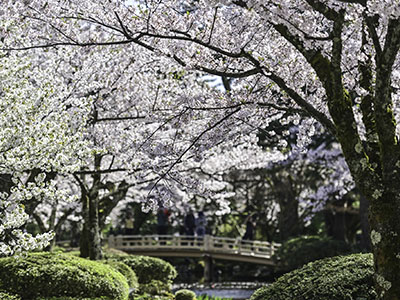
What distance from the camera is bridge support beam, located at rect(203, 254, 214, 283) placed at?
21.4 metres

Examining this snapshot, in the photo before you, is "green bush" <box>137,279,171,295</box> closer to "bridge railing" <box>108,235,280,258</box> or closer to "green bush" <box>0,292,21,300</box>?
"green bush" <box>0,292,21,300</box>

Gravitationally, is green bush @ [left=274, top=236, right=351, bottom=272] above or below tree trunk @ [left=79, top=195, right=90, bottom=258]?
below

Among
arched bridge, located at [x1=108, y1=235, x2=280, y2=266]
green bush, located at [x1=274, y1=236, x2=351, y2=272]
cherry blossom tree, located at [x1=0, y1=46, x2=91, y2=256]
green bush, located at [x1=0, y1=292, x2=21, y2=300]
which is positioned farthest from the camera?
arched bridge, located at [x1=108, y1=235, x2=280, y2=266]

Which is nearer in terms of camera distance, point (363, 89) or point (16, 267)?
point (363, 89)

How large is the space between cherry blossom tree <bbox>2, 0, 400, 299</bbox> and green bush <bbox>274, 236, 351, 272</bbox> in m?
9.26

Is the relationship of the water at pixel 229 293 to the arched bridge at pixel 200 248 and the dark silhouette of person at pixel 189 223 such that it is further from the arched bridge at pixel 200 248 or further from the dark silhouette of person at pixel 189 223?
the dark silhouette of person at pixel 189 223

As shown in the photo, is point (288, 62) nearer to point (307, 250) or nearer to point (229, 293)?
point (307, 250)

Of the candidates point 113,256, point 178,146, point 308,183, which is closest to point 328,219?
point 308,183

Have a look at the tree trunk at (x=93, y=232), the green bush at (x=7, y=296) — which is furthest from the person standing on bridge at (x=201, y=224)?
the green bush at (x=7, y=296)

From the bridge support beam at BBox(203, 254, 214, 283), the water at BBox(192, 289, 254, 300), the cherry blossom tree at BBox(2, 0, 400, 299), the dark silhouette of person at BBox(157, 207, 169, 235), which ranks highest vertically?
the cherry blossom tree at BBox(2, 0, 400, 299)

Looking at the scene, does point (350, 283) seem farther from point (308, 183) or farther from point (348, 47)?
point (308, 183)

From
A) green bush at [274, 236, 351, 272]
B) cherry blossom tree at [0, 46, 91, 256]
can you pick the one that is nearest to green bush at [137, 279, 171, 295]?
green bush at [274, 236, 351, 272]

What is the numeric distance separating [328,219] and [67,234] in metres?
16.4

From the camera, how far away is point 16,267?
7.34 meters
